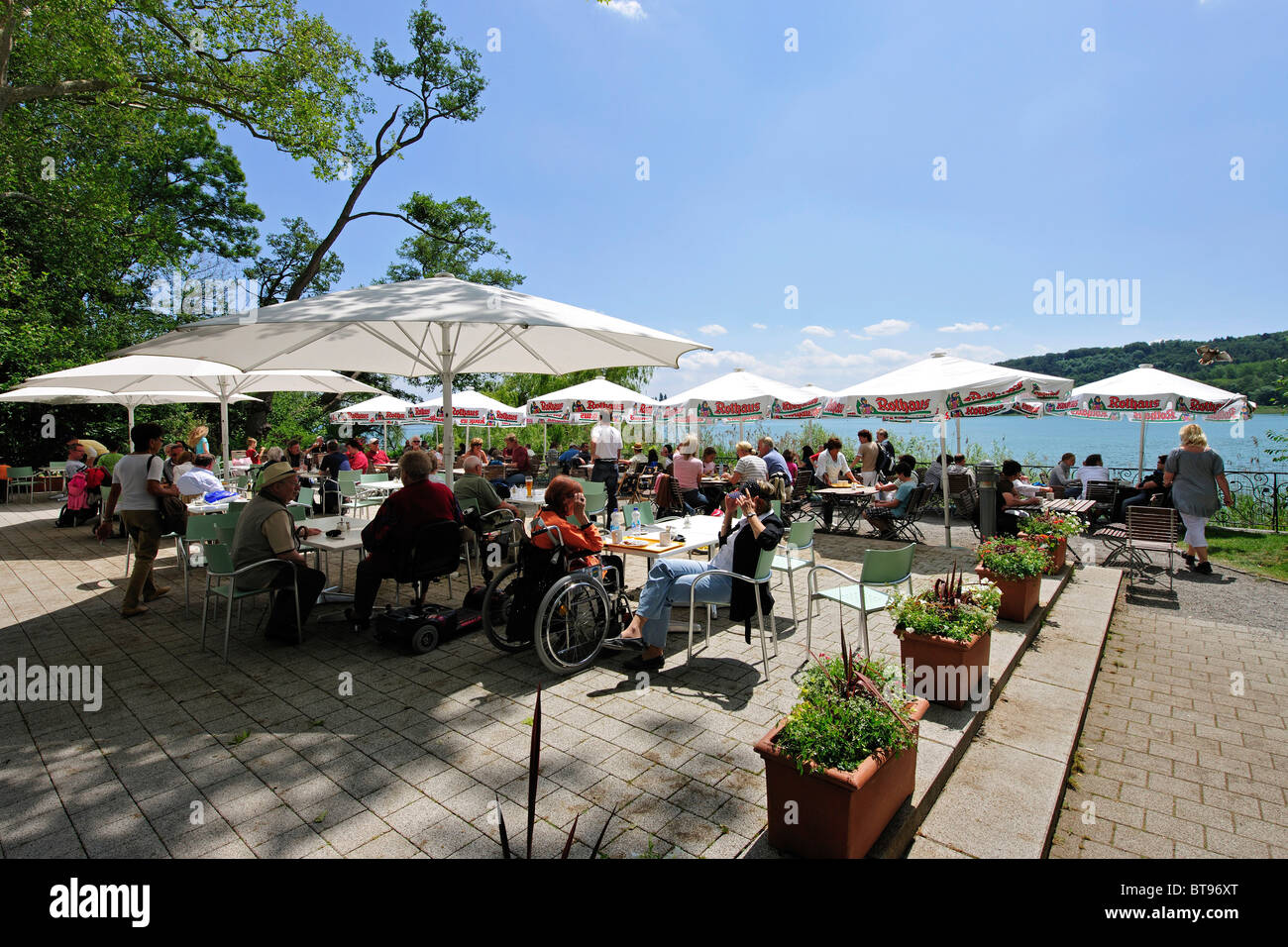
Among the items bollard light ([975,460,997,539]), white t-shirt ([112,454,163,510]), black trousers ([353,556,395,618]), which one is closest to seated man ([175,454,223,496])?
white t-shirt ([112,454,163,510])

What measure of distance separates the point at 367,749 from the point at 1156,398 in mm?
11201

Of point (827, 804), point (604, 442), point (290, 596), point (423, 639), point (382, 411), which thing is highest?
point (382, 411)

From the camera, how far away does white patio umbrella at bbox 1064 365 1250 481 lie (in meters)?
8.92

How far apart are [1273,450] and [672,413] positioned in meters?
10.1

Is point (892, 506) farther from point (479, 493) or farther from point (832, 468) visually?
point (479, 493)

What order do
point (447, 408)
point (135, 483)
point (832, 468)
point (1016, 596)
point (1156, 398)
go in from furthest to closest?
point (832, 468), point (1156, 398), point (447, 408), point (135, 483), point (1016, 596)

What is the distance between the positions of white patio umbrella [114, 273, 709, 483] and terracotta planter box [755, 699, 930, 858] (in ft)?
9.30

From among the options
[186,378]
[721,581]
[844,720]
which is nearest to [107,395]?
[186,378]

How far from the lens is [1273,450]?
31.1 ft

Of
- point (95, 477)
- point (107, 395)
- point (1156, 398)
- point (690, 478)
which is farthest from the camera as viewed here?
point (107, 395)

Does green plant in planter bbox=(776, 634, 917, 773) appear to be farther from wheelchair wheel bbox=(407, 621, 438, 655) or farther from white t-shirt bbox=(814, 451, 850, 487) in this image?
white t-shirt bbox=(814, 451, 850, 487)

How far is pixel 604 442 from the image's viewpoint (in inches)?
386

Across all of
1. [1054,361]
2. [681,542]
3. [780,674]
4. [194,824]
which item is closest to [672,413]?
Answer: [681,542]
